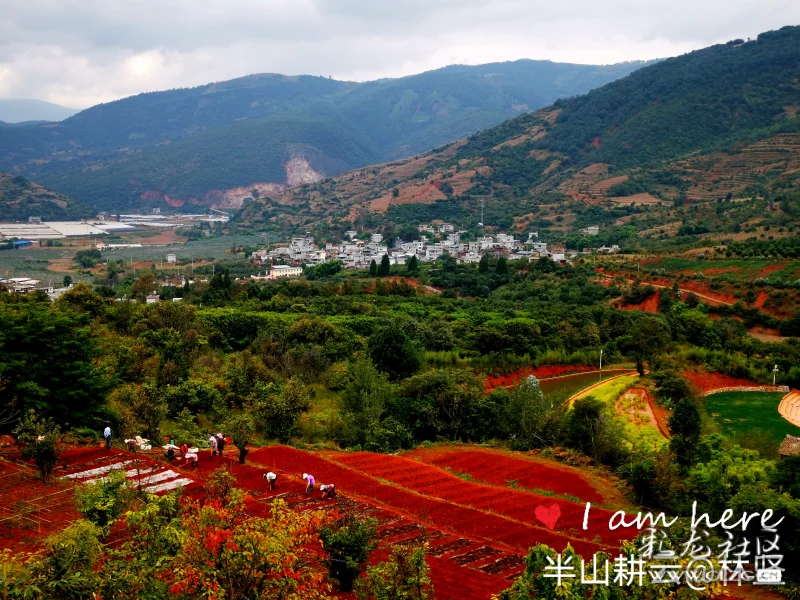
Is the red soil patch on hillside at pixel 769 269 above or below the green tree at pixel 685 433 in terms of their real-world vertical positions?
above

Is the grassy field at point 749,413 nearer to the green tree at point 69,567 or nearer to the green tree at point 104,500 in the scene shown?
the green tree at point 104,500

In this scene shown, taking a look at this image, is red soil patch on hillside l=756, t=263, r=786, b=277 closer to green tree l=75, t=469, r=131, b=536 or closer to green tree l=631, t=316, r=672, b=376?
green tree l=631, t=316, r=672, b=376

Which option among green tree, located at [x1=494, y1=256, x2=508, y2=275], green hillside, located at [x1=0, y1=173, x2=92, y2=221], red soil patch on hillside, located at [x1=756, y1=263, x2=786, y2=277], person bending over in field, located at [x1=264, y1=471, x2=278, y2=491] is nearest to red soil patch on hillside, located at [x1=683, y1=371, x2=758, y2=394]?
red soil patch on hillside, located at [x1=756, y1=263, x2=786, y2=277]

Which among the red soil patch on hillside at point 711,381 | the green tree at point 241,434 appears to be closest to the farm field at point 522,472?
the green tree at point 241,434

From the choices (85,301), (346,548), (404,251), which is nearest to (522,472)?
(346,548)

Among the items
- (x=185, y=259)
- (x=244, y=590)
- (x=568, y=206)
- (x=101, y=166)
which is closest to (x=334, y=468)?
(x=244, y=590)
